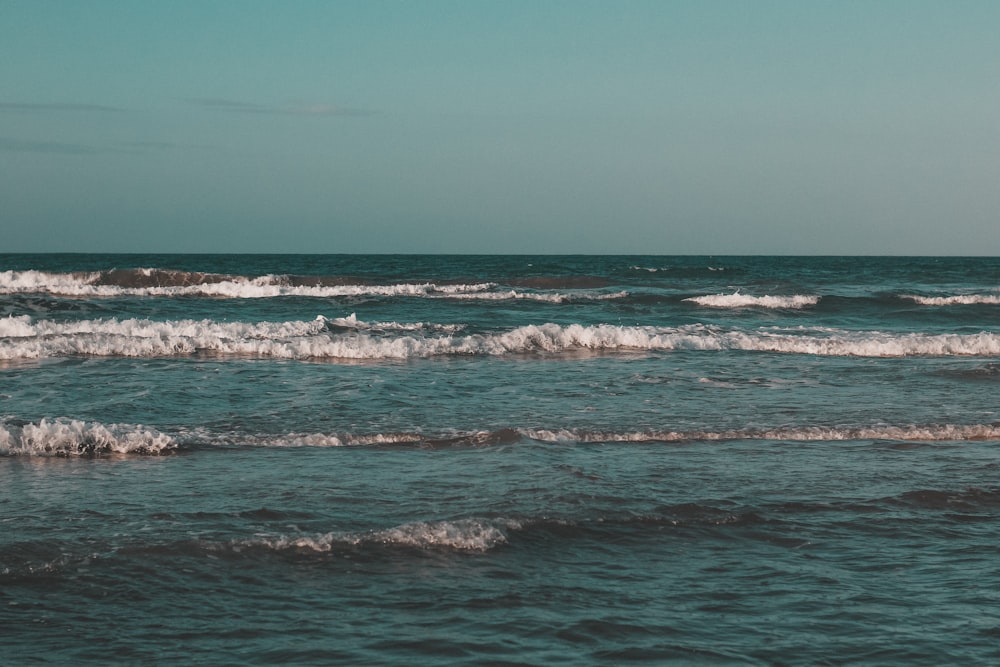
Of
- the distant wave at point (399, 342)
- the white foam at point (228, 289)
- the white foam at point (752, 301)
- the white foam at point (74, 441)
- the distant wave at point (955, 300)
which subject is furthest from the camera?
Result: the white foam at point (228, 289)

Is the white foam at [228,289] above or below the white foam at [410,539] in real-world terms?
above

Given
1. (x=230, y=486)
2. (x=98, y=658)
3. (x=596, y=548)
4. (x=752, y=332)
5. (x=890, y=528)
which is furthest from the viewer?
(x=752, y=332)

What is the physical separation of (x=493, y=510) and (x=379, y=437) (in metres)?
2.79

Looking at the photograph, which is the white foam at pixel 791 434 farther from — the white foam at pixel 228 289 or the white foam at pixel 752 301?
the white foam at pixel 228 289

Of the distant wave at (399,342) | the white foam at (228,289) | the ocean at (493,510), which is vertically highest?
the white foam at (228,289)

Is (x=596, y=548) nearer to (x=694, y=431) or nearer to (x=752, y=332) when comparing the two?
(x=694, y=431)

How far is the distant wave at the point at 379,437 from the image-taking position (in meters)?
8.11

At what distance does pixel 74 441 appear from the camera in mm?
8125

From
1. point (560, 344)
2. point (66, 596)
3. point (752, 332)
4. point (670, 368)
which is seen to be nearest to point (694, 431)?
point (670, 368)

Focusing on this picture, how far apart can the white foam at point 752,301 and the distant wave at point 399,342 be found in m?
11.1

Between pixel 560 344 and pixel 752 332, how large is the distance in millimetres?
4295

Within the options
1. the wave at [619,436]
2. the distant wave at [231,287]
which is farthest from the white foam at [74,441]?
the distant wave at [231,287]

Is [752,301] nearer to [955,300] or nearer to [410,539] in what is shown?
[955,300]

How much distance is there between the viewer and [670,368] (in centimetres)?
1413
